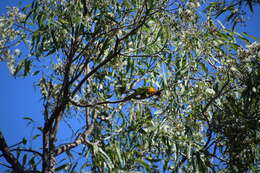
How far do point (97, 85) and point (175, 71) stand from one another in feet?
2.25

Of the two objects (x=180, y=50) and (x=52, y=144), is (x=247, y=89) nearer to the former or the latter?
(x=180, y=50)

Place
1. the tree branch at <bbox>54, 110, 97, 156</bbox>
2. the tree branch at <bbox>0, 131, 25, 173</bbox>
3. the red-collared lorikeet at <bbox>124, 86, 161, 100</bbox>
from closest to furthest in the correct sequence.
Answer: the tree branch at <bbox>0, 131, 25, 173</bbox>, the tree branch at <bbox>54, 110, 97, 156</bbox>, the red-collared lorikeet at <bbox>124, 86, 161, 100</bbox>

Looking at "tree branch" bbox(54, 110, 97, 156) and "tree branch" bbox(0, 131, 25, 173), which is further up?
"tree branch" bbox(54, 110, 97, 156)

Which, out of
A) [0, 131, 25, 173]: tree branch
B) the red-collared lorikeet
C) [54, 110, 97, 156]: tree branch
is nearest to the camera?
[0, 131, 25, 173]: tree branch

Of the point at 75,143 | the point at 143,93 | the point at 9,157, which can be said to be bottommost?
the point at 9,157

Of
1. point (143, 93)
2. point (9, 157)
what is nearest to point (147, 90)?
point (143, 93)

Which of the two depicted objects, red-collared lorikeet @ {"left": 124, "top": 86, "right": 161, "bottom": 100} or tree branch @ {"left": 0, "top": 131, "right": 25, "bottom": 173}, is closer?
tree branch @ {"left": 0, "top": 131, "right": 25, "bottom": 173}

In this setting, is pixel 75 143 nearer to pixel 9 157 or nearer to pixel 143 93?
pixel 9 157

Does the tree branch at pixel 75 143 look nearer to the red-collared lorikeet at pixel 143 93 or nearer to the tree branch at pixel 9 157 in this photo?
the tree branch at pixel 9 157

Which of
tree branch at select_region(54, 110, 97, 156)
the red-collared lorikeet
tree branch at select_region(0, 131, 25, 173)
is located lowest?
tree branch at select_region(0, 131, 25, 173)

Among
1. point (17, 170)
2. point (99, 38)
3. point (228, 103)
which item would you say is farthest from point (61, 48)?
point (228, 103)

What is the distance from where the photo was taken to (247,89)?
2004 millimetres

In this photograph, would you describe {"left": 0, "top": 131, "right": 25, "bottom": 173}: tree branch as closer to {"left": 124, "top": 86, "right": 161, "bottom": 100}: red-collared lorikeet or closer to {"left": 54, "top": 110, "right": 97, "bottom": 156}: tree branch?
{"left": 54, "top": 110, "right": 97, "bottom": 156}: tree branch

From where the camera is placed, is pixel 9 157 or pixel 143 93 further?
pixel 143 93
